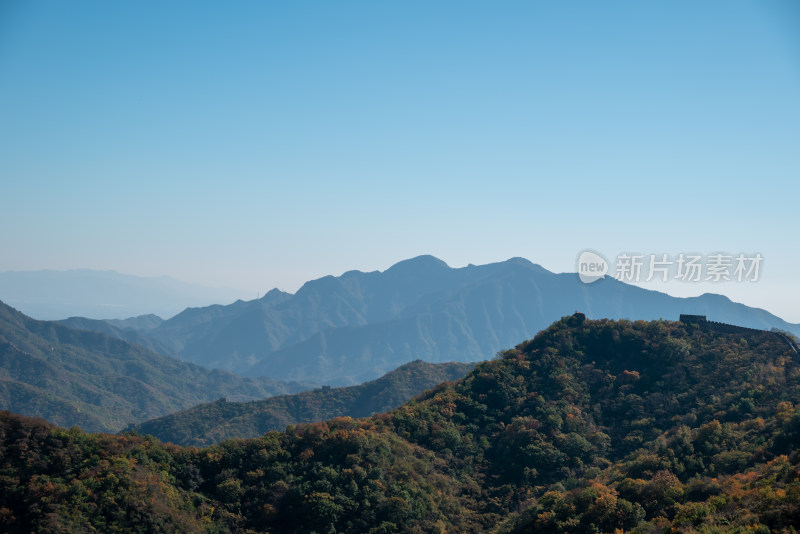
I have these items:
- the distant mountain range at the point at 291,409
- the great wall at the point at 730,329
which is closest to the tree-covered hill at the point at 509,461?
the great wall at the point at 730,329

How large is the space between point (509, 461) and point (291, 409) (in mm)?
115027

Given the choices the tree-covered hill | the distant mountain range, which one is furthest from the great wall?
the distant mountain range

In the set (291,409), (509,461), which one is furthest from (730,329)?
(291,409)

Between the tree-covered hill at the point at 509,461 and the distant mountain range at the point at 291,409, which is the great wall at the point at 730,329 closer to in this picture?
the tree-covered hill at the point at 509,461

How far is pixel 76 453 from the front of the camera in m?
39.0

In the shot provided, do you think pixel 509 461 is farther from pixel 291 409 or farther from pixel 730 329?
pixel 291 409

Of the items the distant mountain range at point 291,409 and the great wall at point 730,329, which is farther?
the distant mountain range at point 291,409

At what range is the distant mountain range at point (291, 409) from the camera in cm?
14025

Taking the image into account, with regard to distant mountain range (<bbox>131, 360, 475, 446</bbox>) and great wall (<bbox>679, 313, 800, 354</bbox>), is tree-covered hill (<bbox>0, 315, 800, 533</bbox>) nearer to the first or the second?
great wall (<bbox>679, 313, 800, 354</bbox>)

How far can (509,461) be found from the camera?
4934cm

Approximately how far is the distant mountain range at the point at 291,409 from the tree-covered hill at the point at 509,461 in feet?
268

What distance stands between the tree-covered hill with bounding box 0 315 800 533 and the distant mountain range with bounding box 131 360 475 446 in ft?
268

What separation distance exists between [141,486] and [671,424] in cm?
4008

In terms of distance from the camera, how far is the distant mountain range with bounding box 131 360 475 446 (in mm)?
140250
